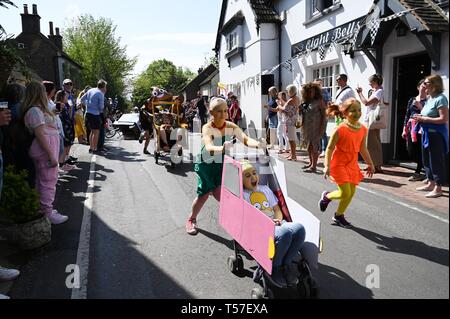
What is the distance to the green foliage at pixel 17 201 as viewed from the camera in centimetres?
383

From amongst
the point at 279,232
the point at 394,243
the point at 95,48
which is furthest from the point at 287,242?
the point at 95,48

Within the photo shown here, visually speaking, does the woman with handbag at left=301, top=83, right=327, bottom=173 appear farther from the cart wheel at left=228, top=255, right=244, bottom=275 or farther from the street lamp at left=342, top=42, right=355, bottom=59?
the street lamp at left=342, top=42, right=355, bottom=59

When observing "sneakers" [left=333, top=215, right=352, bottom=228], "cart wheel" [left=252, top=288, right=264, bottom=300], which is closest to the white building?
"sneakers" [left=333, top=215, right=352, bottom=228]

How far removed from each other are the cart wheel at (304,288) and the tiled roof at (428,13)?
185 centimetres

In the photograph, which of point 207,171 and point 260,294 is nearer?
point 260,294

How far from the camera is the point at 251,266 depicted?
350cm

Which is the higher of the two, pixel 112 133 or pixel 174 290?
pixel 112 133

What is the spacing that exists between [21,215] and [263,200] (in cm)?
258

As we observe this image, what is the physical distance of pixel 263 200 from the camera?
10.1 feet

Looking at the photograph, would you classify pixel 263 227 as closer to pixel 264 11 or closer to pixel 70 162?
pixel 70 162

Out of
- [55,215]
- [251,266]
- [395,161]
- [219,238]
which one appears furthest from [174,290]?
[395,161]

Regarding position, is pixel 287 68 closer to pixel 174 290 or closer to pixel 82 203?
pixel 82 203

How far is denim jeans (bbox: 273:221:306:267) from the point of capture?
2674 mm
